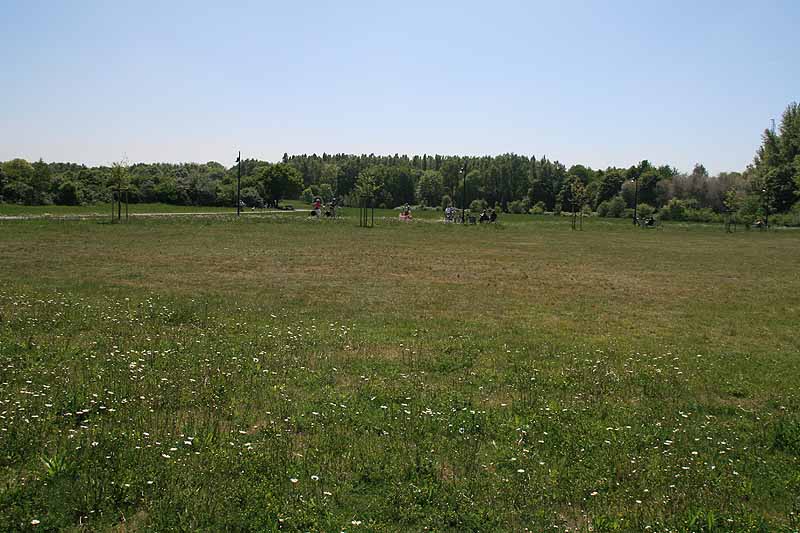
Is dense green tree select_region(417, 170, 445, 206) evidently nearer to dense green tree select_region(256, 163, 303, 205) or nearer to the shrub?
dense green tree select_region(256, 163, 303, 205)

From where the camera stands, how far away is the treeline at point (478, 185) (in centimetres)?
7631

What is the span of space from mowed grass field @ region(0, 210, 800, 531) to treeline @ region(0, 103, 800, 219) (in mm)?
43529

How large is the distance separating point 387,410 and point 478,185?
444 feet

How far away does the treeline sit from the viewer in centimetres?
7631

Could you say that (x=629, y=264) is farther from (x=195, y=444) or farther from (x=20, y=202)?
(x=20, y=202)

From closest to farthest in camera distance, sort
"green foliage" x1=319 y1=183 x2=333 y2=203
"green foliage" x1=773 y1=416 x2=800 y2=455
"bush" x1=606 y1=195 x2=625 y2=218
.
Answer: "green foliage" x1=773 y1=416 x2=800 y2=455
"bush" x1=606 y1=195 x2=625 y2=218
"green foliage" x1=319 y1=183 x2=333 y2=203

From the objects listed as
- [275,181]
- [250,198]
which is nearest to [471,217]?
[250,198]

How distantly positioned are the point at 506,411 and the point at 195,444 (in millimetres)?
3584

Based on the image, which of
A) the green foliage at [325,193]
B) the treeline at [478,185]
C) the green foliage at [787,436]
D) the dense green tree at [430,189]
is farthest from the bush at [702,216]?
the green foliage at [787,436]

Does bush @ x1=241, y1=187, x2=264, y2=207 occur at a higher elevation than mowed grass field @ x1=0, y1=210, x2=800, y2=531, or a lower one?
higher

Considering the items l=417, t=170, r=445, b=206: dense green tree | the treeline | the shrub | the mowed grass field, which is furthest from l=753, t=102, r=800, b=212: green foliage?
the mowed grass field

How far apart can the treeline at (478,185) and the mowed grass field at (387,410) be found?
4353 cm

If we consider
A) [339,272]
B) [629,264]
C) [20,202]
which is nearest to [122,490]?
[339,272]

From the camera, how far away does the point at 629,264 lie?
2822cm
